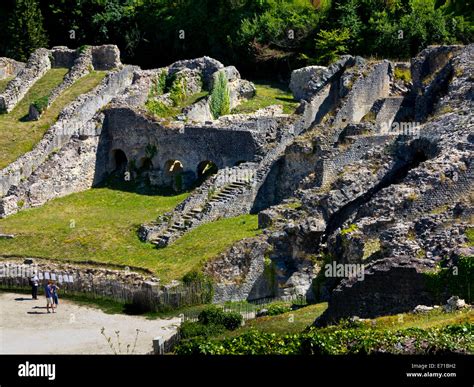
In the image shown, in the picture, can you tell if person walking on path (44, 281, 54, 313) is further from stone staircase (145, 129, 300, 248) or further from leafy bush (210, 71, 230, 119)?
A: leafy bush (210, 71, 230, 119)

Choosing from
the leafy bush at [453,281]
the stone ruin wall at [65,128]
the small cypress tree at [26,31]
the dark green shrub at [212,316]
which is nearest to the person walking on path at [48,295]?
the dark green shrub at [212,316]

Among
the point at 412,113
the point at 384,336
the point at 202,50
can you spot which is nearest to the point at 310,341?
the point at 384,336

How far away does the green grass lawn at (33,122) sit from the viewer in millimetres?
70500

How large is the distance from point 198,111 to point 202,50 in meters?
14.9

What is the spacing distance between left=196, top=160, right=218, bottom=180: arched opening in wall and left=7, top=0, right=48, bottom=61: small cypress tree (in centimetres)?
2146

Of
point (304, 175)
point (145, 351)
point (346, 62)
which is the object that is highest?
point (346, 62)

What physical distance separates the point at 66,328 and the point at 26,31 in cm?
3903

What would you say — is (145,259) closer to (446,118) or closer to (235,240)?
(235,240)

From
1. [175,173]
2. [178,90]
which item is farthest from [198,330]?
[178,90]

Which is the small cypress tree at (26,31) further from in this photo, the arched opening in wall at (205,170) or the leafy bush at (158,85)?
the arched opening in wall at (205,170)

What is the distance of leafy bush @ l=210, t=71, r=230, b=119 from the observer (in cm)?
7256

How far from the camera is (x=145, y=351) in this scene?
4731cm

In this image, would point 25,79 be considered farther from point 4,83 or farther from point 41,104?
point 41,104

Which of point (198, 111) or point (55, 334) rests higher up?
point (198, 111)
